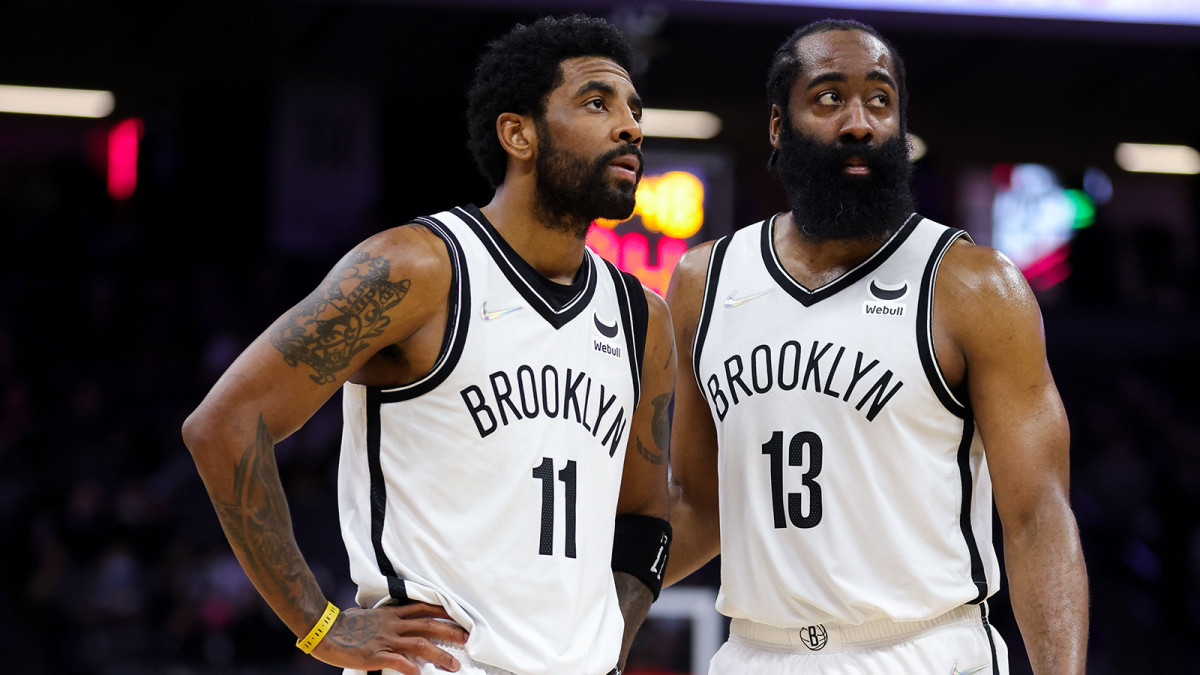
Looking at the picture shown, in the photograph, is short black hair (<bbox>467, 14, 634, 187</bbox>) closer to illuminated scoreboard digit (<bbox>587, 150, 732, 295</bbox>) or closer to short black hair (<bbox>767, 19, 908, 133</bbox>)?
short black hair (<bbox>767, 19, 908, 133</bbox>)

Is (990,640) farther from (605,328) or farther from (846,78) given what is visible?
(846,78)

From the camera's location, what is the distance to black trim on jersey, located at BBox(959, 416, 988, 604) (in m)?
3.49

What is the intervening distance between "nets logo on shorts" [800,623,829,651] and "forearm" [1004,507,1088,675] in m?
0.48

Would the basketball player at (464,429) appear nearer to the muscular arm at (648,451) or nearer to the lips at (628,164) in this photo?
the lips at (628,164)

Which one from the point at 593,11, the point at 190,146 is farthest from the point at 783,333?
the point at 190,146

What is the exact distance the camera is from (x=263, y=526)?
3041 millimetres

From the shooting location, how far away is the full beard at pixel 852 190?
143 inches

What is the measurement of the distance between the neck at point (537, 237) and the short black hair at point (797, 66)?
824 mm

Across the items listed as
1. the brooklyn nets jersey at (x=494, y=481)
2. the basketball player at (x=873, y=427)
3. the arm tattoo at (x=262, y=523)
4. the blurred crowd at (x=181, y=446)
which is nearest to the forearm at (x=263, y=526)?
the arm tattoo at (x=262, y=523)

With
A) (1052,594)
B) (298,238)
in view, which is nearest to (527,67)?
→ (1052,594)

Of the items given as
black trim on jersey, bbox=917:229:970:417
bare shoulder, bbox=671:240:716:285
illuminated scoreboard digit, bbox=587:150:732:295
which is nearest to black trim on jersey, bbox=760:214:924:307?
black trim on jersey, bbox=917:229:970:417

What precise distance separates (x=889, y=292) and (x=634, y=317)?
680 mm

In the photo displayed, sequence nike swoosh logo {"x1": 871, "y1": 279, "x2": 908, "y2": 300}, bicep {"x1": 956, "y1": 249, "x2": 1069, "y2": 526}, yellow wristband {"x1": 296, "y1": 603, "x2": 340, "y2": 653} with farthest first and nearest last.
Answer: nike swoosh logo {"x1": 871, "y1": 279, "x2": 908, "y2": 300}, bicep {"x1": 956, "y1": 249, "x2": 1069, "y2": 526}, yellow wristband {"x1": 296, "y1": 603, "x2": 340, "y2": 653}

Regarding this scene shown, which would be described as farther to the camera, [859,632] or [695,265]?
[695,265]
